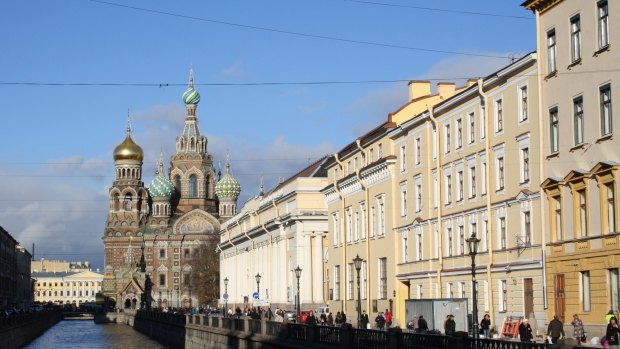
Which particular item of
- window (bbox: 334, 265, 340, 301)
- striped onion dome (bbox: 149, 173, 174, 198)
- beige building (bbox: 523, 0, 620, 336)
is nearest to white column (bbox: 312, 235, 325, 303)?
window (bbox: 334, 265, 340, 301)

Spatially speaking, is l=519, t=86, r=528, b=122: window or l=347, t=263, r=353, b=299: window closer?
l=519, t=86, r=528, b=122: window

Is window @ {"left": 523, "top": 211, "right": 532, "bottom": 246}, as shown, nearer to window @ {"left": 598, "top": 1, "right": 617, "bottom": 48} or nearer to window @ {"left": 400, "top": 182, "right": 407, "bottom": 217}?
window @ {"left": 598, "top": 1, "right": 617, "bottom": 48}

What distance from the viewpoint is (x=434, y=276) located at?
53.8 m

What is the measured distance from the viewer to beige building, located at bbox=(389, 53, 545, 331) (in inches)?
1704

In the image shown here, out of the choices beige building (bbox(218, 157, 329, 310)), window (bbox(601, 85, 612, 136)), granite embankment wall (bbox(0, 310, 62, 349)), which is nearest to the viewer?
window (bbox(601, 85, 612, 136))

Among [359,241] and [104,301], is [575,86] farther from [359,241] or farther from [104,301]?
[104,301]

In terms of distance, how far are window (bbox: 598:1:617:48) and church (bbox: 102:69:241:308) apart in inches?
5684

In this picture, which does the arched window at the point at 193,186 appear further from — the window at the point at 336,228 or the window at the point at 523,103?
the window at the point at 523,103

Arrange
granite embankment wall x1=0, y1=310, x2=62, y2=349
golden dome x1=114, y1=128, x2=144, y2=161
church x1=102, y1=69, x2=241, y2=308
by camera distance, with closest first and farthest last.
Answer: granite embankment wall x1=0, y1=310, x2=62, y2=349 → church x1=102, y1=69, x2=241, y2=308 → golden dome x1=114, y1=128, x2=144, y2=161

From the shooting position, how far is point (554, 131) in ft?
134

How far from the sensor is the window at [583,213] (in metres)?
37.9

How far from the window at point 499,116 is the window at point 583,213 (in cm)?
804

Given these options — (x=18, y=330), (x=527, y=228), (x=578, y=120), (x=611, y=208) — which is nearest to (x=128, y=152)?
(x=18, y=330)

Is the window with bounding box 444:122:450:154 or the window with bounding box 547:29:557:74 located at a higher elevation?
the window with bounding box 547:29:557:74
